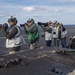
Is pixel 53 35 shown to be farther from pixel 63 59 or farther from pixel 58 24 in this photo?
pixel 63 59

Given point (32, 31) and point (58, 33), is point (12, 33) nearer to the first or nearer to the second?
point (32, 31)

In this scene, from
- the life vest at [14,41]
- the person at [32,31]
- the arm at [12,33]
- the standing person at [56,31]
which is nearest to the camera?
the arm at [12,33]

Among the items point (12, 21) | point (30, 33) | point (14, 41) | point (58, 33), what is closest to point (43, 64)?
point (14, 41)

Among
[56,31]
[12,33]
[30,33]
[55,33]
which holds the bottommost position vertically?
[55,33]

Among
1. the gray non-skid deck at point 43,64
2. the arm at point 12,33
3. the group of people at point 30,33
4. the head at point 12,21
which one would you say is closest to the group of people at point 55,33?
the group of people at point 30,33

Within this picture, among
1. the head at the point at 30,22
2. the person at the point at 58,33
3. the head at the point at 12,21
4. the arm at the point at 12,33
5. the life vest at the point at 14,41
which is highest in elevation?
the head at the point at 12,21

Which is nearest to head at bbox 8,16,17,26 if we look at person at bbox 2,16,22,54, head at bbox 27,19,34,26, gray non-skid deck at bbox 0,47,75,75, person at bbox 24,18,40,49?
person at bbox 2,16,22,54

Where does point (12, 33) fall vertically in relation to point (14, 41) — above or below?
above

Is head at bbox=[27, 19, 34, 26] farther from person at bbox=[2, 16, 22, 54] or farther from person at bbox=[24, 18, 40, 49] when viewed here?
person at bbox=[2, 16, 22, 54]

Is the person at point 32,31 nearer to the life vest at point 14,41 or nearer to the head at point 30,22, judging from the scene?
the head at point 30,22

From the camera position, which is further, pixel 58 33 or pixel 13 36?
pixel 58 33

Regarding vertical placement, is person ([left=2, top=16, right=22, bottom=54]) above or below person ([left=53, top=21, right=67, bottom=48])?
above

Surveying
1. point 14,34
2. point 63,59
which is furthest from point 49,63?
point 14,34

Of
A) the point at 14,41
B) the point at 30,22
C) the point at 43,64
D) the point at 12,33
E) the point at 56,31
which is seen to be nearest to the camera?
the point at 43,64
